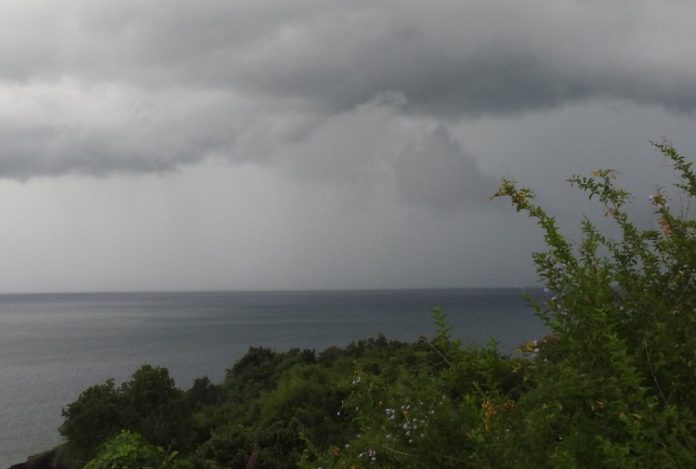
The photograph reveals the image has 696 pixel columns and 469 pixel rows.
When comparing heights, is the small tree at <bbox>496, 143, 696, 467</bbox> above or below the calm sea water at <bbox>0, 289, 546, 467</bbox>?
above

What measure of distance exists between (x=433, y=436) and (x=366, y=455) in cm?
117

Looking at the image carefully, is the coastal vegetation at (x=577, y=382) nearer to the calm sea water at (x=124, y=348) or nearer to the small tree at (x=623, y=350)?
the small tree at (x=623, y=350)

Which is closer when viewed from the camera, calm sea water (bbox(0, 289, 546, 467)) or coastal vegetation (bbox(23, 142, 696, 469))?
coastal vegetation (bbox(23, 142, 696, 469))

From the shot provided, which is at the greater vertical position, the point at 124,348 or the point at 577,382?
the point at 577,382

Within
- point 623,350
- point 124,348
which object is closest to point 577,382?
point 623,350

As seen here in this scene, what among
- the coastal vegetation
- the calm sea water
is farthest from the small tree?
the calm sea water

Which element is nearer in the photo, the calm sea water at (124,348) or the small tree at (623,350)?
the small tree at (623,350)

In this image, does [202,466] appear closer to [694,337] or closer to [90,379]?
[694,337]

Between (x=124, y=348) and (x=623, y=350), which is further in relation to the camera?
(x=124, y=348)

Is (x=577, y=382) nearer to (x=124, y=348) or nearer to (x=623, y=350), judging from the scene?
(x=623, y=350)

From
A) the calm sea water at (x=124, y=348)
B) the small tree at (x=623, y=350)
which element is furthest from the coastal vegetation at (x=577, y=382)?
the calm sea water at (x=124, y=348)

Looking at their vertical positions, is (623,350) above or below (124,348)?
above

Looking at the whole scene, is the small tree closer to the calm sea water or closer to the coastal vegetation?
the coastal vegetation

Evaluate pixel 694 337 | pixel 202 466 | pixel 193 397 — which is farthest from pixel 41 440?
pixel 694 337
